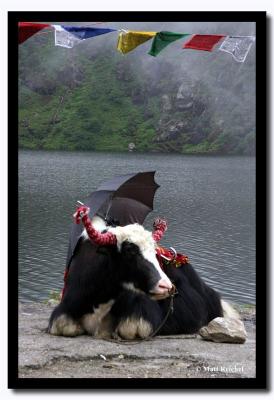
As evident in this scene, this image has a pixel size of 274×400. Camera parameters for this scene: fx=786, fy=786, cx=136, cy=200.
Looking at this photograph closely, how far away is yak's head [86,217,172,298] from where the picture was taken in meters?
6.94

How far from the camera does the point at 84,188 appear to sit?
8672 millimetres

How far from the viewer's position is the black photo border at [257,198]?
21.3 feet

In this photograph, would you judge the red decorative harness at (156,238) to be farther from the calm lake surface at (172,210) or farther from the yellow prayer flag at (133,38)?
the yellow prayer flag at (133,38)

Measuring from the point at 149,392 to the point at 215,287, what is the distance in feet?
7.71

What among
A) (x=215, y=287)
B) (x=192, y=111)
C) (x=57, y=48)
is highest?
(x=57, y=48)

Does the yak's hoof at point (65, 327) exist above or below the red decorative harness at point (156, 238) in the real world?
below

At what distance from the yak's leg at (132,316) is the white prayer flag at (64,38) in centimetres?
239

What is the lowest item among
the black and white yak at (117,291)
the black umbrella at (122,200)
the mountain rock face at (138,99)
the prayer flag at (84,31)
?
the black and white yak at (117,291)

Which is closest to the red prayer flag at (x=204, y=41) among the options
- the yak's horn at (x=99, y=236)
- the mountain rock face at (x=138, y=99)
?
the mountain rock face at (x=138, y=99)

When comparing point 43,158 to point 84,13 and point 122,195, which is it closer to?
point 122,195

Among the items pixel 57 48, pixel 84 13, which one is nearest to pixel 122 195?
pixel 57 48

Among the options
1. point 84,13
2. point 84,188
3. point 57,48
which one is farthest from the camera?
point 84,188

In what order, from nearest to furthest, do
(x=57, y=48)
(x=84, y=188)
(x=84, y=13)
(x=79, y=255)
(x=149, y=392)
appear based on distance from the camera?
(x=149, y=392) → (x=84, y=13) → (x=79, y=255) → (x=57, y=48) → (x=84, y=188)

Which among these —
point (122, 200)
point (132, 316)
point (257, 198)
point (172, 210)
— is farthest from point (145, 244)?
point (172, 210)
